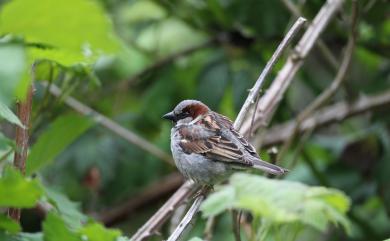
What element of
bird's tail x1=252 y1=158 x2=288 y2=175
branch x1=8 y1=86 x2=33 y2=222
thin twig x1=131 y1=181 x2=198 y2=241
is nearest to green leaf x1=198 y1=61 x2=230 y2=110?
bird's tail x1=252 y1=158 x2=288 y2=175

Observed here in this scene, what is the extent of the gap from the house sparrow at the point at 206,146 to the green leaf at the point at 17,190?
1503mm

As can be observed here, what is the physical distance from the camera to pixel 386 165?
3648 mm

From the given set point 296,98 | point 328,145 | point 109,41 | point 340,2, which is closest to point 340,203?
point 109,41

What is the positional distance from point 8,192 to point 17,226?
0.14 metres

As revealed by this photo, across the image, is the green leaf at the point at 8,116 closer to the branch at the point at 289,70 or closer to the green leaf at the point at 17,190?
the green leaf at the point at 17,190

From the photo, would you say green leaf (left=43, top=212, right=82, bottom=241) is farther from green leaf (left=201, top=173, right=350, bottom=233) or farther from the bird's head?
the bird's head

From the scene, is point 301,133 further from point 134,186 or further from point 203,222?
point 134,186

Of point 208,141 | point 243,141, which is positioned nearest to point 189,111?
point 208,141

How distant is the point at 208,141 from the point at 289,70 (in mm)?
511

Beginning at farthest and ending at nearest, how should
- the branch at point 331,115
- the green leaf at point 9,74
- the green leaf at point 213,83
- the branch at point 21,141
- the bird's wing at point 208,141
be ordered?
1. the branch at point 331,115
2. the green leaf at point 213,83
3. the bird's wing at point 208,141
4. the branch at point 21,141
5. the green leaf at point 9,74

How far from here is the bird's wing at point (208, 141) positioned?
3028mm

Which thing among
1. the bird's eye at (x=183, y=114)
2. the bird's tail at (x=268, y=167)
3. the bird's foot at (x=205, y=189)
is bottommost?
the bird's foot at (x=205, y=189)

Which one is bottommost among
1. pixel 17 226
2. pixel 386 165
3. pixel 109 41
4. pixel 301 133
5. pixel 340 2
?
pixel 386 165

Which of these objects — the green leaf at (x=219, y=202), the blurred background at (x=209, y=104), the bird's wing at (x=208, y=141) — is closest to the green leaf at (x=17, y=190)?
the green leaf at (x=219, y=202)
